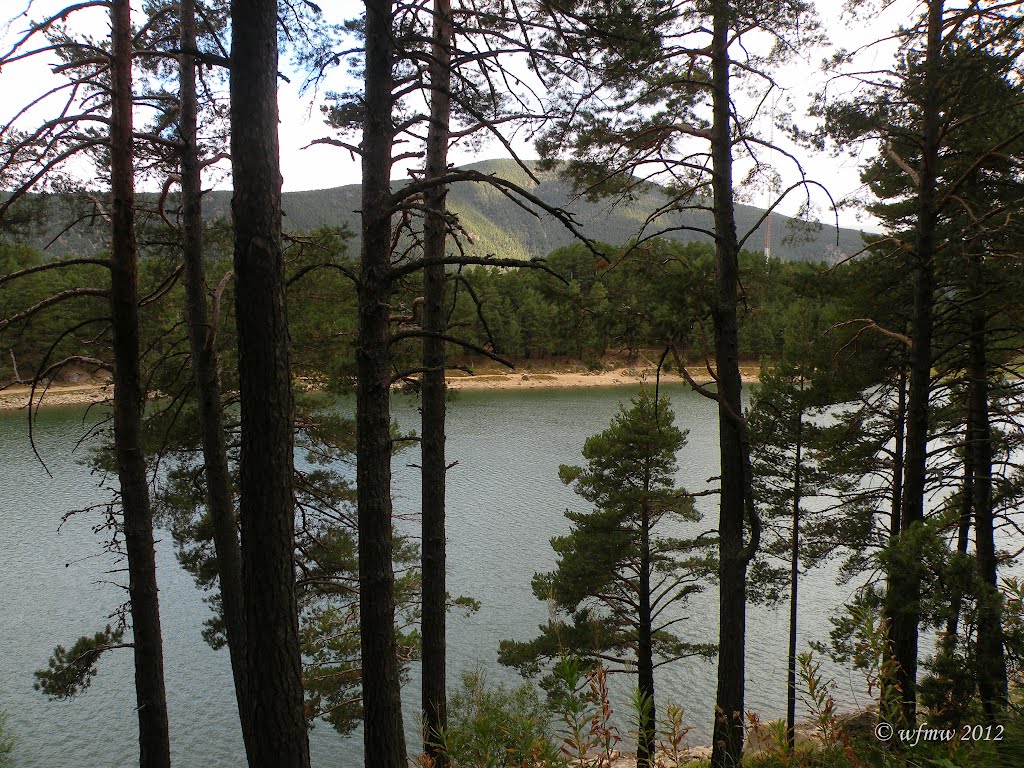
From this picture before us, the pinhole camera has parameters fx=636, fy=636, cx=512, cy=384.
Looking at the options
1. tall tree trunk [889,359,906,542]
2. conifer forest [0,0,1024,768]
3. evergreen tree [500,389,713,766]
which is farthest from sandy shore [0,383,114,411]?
tall tree trunk [889,359,906,542]

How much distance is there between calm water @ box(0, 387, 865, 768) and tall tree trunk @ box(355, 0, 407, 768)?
5.31 metres

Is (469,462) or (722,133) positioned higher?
(722,133)

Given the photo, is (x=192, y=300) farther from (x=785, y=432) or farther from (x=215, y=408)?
(x=785, y=432)

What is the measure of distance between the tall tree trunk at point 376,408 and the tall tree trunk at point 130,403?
1.88m

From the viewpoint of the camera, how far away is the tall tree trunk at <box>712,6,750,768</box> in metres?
5.38

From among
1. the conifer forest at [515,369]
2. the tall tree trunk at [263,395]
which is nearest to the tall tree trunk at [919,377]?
the conifer forest at [515,369]

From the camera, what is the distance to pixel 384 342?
396 centimetres

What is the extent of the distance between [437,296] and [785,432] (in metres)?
7.91

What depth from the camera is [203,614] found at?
14594 mm

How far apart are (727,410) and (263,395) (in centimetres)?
378

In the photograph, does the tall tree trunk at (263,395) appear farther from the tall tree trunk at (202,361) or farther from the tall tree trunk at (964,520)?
the tall tree trunk at (964,520)

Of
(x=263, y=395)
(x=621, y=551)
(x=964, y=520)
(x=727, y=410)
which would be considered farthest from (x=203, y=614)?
(x=964, y=520)

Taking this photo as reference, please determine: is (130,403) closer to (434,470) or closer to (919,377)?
(434,470)

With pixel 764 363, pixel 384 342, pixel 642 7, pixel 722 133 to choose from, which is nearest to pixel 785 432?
pixel 764 363
